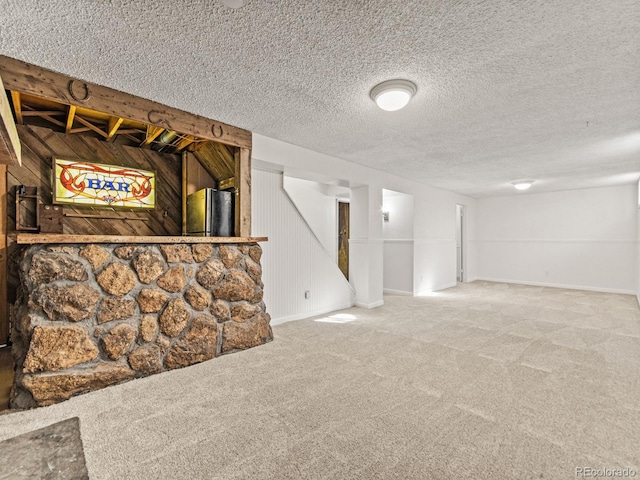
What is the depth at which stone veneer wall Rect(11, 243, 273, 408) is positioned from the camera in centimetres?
203

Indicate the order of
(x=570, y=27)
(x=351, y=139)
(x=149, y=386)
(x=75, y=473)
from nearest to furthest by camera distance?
(x=75, y=473) < (x=570, y=27) < (x=149, y=386) < (x=351, y=139)

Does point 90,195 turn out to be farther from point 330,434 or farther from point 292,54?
point 330,434

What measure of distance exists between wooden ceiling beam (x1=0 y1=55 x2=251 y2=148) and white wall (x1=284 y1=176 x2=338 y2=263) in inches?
101

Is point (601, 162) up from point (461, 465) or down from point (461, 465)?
up

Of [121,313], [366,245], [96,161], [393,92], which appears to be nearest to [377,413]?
[121,313]

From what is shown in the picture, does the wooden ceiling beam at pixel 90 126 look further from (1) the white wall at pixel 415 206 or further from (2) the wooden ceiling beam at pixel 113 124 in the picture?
(1) the white wall at pixel 415 206

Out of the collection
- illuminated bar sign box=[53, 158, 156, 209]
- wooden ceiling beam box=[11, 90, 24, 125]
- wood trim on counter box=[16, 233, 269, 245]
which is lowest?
wood trim on counter box=[16, 233, 269, 245]

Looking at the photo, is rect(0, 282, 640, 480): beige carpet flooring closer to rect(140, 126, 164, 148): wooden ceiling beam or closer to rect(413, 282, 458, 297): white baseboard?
rect(140, 126, 164, 148): wooden ceiling beam

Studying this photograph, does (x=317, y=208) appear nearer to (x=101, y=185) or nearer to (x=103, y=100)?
(x=101, y=185)

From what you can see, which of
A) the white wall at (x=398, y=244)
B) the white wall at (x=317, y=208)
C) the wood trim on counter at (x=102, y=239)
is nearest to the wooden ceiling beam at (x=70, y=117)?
the wood trim on counter at (x=102, y=239)

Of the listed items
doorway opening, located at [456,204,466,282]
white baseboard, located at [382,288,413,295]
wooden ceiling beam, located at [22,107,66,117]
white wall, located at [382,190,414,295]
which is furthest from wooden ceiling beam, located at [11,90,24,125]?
doorway opening, located at [456,204,466,282]

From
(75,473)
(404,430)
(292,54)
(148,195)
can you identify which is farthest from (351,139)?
(75,473)

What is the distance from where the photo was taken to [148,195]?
3674 mm

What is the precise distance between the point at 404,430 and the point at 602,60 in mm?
2572
